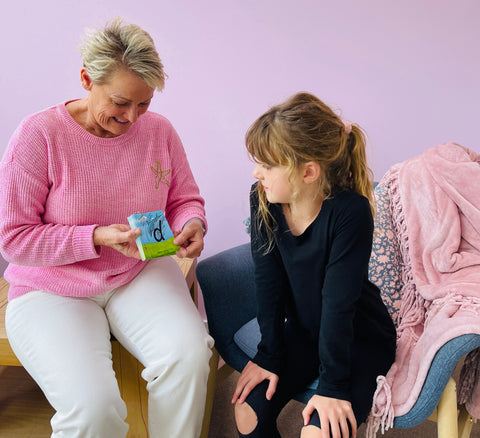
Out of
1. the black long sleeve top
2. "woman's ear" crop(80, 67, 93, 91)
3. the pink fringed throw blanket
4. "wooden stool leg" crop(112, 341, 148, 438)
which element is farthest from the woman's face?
the pink fringed throw blanket

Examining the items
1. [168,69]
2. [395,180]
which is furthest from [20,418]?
[395,180]

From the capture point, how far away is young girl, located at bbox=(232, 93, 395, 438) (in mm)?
1159

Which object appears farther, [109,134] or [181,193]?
[181,193]

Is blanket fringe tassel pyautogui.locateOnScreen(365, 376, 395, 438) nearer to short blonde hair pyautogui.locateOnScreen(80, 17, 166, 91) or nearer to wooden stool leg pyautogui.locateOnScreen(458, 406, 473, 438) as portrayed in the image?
wooden stool leg pyautogui.locateOnScreen(458, 406, 473, 438)

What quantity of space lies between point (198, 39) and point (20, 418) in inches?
62.2

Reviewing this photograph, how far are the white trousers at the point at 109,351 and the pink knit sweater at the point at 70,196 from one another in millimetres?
62

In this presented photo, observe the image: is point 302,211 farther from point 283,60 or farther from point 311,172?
point 283,60

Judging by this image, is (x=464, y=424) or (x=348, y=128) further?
(x=464, y=424)

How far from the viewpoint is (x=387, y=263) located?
1.73 m

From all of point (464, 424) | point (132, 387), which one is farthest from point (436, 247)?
point (132, 387)

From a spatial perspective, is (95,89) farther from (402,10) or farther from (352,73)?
(402,10)

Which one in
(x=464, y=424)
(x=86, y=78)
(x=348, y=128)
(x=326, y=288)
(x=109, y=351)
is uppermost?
(x=86, y=78)

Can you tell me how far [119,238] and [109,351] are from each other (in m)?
0.29

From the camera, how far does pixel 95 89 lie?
126 cm
